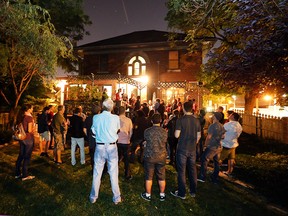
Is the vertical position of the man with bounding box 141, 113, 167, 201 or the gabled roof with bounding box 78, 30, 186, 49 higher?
the gabled roof with bounding box 78, 30, 186, 49

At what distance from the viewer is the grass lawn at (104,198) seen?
499cm

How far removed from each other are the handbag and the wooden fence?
443 inches

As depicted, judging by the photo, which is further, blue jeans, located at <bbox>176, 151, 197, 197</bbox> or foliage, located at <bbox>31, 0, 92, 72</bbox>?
foliage, located at <bbox>31, 0, 92, 72</bbox>

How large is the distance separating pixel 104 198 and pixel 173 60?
2037cm

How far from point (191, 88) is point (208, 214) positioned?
1654cm

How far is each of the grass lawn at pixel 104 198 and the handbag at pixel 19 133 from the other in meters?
1.17

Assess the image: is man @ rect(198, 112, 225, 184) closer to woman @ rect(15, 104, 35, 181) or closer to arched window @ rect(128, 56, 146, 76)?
woman @ rect(15, 104, 35, 181)

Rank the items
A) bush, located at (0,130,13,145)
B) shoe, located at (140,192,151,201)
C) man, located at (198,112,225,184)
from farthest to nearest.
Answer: bush, located at (0,130,13,145)
man, located at (198,112,225,184)
shoe, located at (140,192,151,201)

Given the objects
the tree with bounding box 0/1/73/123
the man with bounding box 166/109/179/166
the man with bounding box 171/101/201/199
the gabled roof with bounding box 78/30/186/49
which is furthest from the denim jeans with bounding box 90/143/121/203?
the gabled roof with bounding box 78/30/186/49

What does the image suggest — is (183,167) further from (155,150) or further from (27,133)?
(27,133)

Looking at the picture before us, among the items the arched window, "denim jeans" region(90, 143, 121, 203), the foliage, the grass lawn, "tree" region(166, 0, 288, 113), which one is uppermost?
the foliage

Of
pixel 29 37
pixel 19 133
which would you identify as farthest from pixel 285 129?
pixel 29 37

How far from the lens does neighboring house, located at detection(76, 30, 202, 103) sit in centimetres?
2372

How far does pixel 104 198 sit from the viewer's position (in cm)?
552
